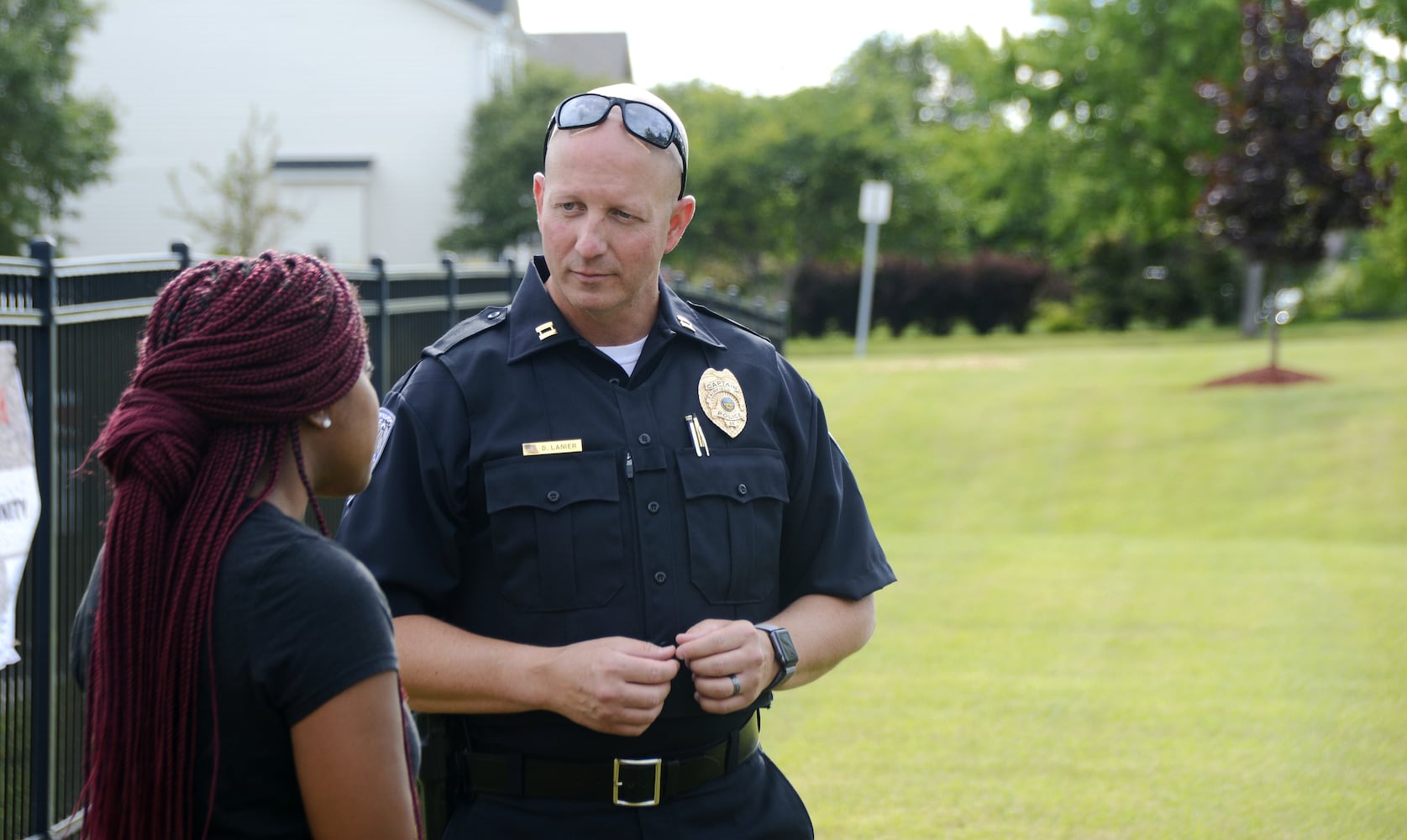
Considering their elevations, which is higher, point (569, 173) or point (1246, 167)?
point (1246, 167)

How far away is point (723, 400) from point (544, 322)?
40 cm

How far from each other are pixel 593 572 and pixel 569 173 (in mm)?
797

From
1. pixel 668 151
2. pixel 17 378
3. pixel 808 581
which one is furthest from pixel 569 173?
pixel 17 378

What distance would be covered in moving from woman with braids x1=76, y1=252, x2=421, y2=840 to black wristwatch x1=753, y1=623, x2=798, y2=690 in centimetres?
98

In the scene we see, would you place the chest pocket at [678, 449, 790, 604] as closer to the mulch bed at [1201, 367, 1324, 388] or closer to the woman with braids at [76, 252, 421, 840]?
the woman with braids at [76, 252, 421, 840]

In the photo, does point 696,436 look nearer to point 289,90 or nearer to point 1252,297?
point 289,90

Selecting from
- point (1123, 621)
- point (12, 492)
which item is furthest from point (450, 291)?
point (1123, 621)

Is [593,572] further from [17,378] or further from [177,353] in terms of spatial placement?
[17,378]

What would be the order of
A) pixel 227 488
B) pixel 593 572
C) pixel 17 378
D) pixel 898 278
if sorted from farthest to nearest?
pixel 898 278 → pixel 17 378 → pixel 593 572 → pixel 227 488

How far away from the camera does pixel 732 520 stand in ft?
9.45

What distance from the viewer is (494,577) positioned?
2.80m

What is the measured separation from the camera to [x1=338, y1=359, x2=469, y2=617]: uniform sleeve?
8.84 feet

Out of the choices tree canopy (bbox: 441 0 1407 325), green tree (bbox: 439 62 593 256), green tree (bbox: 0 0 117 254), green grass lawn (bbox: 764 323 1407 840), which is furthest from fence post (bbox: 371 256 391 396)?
green tree (bbox: 439 62 593 256)

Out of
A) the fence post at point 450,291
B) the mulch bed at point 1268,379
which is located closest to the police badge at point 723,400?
the fence post at point 450,291
